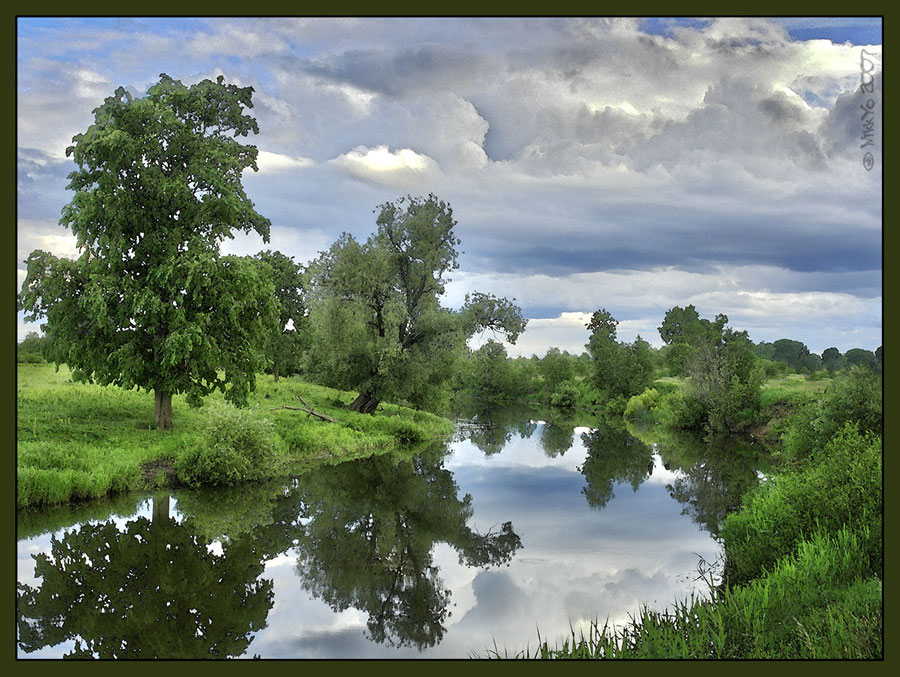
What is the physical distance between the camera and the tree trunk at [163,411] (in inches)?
993

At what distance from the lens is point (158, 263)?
79.9ft

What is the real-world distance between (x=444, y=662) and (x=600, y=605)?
572 cm

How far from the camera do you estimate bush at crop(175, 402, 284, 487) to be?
69.1ft

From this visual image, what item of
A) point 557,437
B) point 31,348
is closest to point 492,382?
point 557,437

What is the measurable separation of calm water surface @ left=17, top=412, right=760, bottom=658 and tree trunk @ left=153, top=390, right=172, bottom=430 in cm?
630

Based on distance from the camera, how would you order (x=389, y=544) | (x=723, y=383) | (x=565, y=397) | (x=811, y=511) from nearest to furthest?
(x=811, y=511), (x=389, y=544), (x=723, y=383), (x=565, y=397)

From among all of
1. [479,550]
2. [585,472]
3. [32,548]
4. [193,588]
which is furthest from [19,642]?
[585,472]

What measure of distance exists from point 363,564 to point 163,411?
15.1 m

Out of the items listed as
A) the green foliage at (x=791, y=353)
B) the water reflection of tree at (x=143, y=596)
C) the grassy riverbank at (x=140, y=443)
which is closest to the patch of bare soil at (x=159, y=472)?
the grassy riverbank at (x=140, y=443)

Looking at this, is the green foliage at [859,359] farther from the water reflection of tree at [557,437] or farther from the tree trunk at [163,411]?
the tree trunk at [163,411]

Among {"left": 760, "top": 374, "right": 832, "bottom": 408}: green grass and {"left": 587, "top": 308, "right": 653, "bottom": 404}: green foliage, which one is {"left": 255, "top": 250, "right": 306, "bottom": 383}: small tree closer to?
{"left": 760, "top": 374, "right": 832, "bottom": 408}: green grass

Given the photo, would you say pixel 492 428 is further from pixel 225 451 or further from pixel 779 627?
pixel 779 627

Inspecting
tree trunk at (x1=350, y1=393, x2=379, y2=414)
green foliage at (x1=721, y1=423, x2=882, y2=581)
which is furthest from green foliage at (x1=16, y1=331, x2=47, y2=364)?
green foliage at (x1=721, y1=423, x2=882, y2=581)

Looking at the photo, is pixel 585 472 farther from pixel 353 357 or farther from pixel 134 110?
pixel 134 110
